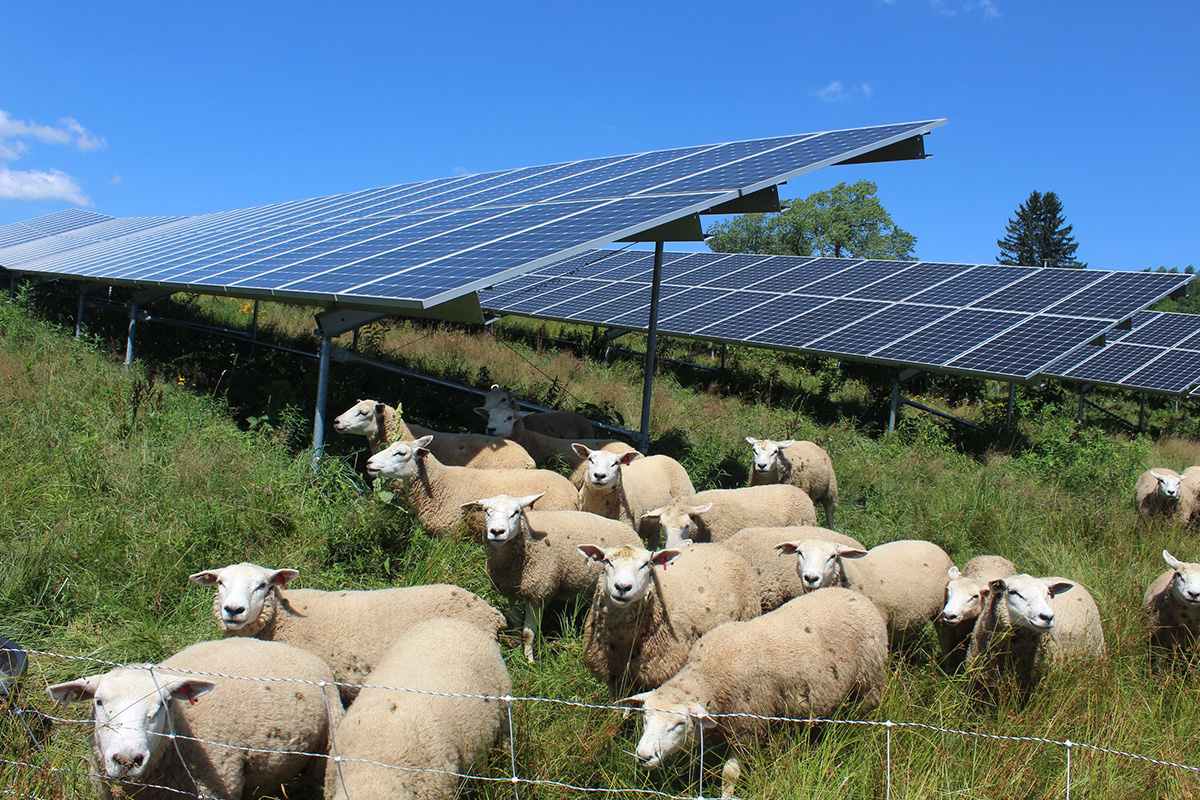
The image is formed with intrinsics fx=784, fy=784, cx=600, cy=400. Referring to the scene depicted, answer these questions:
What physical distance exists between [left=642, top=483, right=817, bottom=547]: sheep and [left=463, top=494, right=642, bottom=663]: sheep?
89 cm

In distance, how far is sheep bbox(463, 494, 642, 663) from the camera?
17.7 feet

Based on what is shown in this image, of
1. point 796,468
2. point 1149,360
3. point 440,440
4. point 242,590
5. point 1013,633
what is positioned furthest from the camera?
point 1149,360

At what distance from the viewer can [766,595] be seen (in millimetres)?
5758

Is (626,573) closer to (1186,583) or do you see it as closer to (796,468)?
(1186,583)

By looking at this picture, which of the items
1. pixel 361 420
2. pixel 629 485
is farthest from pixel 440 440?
pixel 629 485

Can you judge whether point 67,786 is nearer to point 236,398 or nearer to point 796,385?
point 236,398

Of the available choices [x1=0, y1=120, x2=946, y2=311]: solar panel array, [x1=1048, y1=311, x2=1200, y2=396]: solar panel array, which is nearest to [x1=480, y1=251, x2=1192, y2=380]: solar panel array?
[x1=1048, y1=311, x2=1200, y2=396]: solar panel array

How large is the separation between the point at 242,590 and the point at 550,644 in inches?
79.1

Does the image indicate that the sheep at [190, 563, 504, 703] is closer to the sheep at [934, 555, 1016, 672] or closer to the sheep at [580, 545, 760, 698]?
the sheep at [580, 545, 760, 698]

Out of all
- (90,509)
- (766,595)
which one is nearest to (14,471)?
(90,509)

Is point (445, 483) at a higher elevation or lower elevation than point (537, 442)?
lower

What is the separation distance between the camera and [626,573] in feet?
14.4

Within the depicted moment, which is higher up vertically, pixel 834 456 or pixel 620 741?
pixel 834 456

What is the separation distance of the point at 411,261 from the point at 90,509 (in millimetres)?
3575
